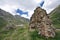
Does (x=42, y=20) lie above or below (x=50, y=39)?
above

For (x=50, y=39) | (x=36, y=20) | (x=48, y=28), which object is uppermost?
(x=36, y=20)

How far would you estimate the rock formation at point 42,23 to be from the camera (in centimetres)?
15462

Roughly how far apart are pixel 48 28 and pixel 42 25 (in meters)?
7.43

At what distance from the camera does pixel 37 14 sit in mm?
174750

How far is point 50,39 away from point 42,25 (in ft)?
69.7

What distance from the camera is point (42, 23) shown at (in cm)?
16312

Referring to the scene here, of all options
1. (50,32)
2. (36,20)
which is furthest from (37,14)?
(50,32)

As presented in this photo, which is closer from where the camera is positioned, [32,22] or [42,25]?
[42,25]

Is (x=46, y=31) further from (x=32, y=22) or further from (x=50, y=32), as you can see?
(x=32, y=22)

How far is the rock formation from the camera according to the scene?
6088 inches

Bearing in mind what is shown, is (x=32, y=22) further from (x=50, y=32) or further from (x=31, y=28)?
(x=50, y=32)

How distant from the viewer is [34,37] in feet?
486

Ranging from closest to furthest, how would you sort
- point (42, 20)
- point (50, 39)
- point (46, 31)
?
1. point (50, 39)
2. point (46, 31)
3. point (42, 20)

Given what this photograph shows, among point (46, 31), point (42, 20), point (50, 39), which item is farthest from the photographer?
point (42, 20)
